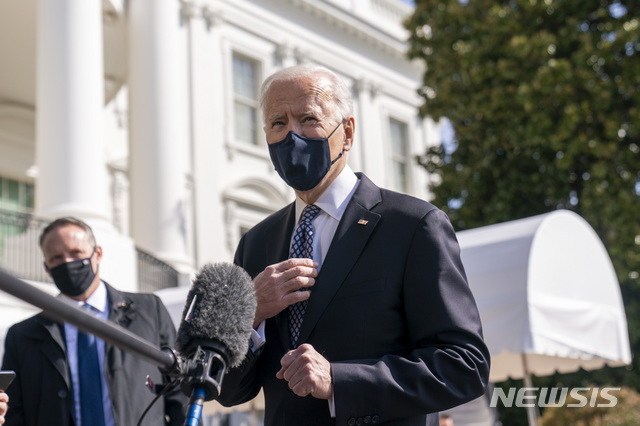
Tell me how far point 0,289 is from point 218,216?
1682 centimetres

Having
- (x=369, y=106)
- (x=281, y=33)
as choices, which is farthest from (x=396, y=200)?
(x=369, y=106)

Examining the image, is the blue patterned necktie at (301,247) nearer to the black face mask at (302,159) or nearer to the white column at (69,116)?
the black face mask at (302,159)

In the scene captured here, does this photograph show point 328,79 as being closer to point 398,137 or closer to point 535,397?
point 535,397

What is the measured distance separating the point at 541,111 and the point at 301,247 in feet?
36.8

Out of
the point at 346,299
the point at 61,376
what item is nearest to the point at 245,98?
the point at 61,376

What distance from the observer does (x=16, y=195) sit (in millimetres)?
17297

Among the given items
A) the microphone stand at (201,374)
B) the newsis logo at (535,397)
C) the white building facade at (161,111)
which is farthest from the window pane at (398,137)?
the microphone stand at (201,374)

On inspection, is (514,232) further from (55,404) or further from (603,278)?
(55,404)

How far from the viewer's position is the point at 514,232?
302 inches

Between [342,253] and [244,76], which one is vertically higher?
[244,76]

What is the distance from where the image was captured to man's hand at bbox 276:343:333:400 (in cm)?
206

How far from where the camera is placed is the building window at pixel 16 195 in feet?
55.9

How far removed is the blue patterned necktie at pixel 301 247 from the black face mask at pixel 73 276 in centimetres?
171

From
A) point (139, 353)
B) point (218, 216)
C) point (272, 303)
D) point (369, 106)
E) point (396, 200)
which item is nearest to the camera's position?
point (139, 353)
